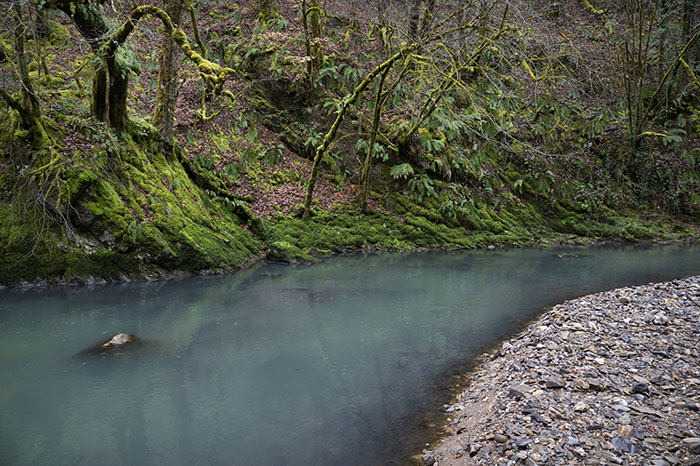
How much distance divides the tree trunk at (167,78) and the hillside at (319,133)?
54mm

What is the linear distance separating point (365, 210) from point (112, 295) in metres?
8.41

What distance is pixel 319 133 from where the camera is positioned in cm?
1680

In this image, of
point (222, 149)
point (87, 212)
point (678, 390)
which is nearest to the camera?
point (678, 390)

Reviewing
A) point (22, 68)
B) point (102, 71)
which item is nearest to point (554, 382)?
point (22, 68)

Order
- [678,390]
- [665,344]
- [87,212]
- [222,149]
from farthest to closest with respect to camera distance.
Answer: [222,149], [87,212], [665,344], [678,390]

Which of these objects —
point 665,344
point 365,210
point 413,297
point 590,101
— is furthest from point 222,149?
point 590,101

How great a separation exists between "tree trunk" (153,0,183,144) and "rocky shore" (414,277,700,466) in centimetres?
1028

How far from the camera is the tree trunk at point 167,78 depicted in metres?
11.8

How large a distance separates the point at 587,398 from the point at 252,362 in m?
3.86

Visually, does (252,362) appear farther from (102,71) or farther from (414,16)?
(414,16)

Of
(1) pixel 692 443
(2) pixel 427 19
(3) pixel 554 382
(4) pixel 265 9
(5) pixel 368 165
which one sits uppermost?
(4) pixel 265 9

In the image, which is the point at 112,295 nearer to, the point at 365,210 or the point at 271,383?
the point at 271,383

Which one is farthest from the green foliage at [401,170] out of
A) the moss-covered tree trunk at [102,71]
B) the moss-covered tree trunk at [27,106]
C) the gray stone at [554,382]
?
the gray stone at [554,382]

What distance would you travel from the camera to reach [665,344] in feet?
17.2
